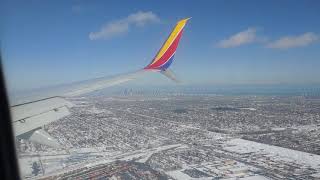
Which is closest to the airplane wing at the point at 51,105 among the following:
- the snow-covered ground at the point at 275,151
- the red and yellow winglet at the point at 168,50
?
the red and yellow winglet at the point at 168,50

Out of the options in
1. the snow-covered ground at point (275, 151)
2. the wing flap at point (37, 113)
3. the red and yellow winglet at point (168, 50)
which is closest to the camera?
the wing flap at point (37, 113)

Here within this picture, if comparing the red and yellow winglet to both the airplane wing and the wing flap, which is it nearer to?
the airplane wing

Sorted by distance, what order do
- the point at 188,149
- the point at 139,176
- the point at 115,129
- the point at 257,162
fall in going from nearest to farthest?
the point at 139,176 → the point at 257,162 → the point at 188,149 → the point at 115,129

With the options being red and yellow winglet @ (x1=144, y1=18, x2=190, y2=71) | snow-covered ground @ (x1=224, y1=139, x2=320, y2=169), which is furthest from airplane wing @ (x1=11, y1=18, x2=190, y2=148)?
snow-covered ground @ (x1=224, y1=139, x2=320, y2=169)

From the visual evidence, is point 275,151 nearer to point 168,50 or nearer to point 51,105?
point 168,50

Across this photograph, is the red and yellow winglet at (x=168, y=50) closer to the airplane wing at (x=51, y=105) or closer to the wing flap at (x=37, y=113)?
the airplane wing at (x=51, y=105)

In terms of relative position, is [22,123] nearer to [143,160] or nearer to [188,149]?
[143,160]

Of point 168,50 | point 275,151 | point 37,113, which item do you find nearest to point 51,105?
point 37,113

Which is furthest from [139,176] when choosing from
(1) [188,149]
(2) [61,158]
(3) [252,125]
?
(3) [252,125]
